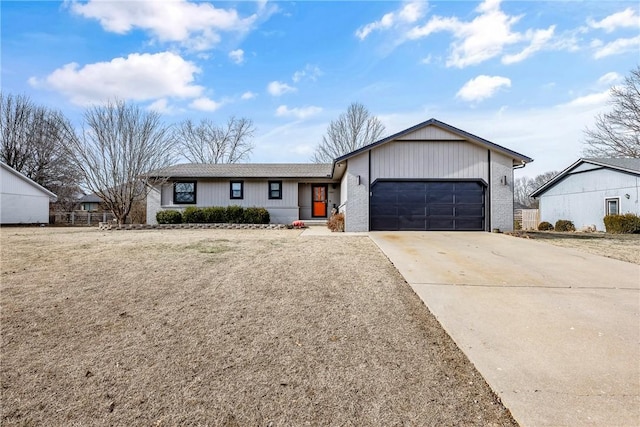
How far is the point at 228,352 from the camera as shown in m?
2.99

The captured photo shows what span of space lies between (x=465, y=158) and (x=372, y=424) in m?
12.5

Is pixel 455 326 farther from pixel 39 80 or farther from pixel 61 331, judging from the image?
pixel 39 80

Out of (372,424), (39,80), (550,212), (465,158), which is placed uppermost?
(39,80)

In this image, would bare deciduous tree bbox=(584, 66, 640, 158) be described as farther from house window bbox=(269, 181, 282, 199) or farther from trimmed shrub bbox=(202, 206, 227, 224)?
trimmed shrub bbox=(202, 206, 227, 224)

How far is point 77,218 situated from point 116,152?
12771 mm

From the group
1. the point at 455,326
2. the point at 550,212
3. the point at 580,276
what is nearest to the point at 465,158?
the point at 580,276

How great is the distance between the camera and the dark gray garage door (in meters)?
12.7

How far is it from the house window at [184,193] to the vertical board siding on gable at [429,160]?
10.8m

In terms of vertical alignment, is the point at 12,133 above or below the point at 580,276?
above

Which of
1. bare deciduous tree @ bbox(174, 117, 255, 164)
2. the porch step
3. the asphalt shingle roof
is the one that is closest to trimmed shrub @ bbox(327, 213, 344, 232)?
the porch step

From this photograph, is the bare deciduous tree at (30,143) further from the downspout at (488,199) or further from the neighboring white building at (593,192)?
the neighboring white building at (593,192)

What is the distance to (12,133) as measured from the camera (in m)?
26.9

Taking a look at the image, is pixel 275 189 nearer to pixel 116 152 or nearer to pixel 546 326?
pixel 116 152

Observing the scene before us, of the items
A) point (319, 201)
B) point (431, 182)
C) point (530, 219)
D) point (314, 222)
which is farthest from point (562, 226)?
point (314, 222)
